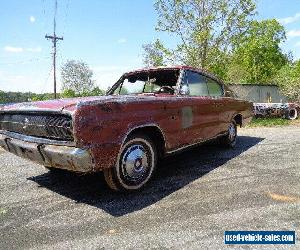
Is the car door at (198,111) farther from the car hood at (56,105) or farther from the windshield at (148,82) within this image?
the car hood at (56,105)

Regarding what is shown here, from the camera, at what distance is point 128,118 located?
12.4ft

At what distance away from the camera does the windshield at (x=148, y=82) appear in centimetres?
524

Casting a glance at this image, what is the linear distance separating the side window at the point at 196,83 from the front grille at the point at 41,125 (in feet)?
7.72

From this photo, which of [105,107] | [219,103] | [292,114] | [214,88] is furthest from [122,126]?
[292,114]

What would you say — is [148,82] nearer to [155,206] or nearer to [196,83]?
[196,83]

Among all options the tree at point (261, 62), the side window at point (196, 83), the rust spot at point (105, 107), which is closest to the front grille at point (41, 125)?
the rust spot at point (105, 107)

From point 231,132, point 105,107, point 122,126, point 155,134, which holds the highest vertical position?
point 105,107

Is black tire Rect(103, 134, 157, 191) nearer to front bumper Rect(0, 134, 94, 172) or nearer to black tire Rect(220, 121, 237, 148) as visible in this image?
front bumper Rect(0, 134, 94, 172)

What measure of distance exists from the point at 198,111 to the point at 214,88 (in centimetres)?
120

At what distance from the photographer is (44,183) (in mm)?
4715

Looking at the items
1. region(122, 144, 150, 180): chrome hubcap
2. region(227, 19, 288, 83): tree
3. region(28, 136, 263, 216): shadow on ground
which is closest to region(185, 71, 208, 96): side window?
region(28, 136, 263, 216): shadow on ground

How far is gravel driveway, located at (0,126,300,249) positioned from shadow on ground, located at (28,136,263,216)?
0.01 m

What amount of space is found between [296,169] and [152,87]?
264 cm

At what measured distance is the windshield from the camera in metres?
5.24
